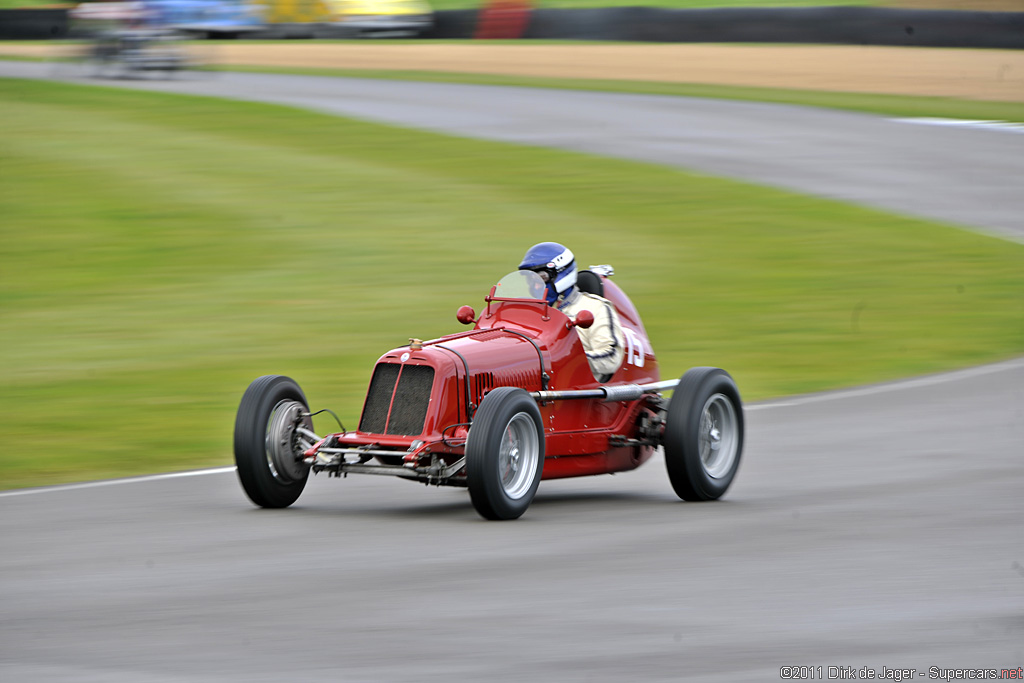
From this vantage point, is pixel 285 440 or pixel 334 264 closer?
pixel 285 440

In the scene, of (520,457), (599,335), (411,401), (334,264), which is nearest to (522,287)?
(599,335)

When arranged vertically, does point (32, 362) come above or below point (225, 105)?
below

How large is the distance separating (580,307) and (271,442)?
7.10 feet

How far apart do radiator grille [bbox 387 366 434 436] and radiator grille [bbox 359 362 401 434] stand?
6 cm

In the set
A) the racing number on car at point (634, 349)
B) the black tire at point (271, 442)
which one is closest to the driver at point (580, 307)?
the racing number on car at point (634, 349)

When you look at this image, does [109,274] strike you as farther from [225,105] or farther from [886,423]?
[225,105]

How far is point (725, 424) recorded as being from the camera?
358 inches

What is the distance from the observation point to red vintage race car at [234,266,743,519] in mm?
7895

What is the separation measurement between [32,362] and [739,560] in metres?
8.93

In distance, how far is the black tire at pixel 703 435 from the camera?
28.1 feet

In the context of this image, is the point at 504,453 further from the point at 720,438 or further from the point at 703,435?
the point at 720,438

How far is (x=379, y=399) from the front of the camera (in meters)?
8.33

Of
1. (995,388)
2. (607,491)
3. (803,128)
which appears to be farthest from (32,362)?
(803,128)

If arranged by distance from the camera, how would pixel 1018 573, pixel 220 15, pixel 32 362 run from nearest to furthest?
pixel 1018 573 → pixel 32 362 → pixel 220 15
